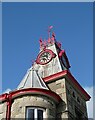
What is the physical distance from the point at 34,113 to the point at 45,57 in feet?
23.6

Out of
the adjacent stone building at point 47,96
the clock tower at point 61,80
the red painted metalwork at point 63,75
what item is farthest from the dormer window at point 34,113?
the red painted metalwork at point 63,75

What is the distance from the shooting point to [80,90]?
2167 cm

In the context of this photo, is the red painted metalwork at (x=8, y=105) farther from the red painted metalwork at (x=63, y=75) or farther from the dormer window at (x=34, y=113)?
the red painted metalwork at (x=63, y=75)

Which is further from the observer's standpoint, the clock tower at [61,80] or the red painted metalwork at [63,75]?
the red painted metalwork at [63,75]

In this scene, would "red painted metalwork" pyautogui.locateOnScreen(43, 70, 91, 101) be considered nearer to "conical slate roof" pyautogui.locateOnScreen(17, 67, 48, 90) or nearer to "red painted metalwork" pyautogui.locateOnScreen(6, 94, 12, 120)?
"conical slate roof" pyautogui.locateOnScreen(17, 67, 48, 90)

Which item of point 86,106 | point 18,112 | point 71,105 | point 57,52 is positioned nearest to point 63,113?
point 71,105

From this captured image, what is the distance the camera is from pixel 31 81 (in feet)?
65.1

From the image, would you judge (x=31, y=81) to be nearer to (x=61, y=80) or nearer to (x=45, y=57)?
(x=61, y=80)

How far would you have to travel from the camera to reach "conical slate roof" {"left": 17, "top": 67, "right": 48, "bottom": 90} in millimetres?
19453

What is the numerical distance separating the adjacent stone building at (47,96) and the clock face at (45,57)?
0.32 ft

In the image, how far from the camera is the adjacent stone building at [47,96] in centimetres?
1773

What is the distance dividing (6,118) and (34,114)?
1822mm

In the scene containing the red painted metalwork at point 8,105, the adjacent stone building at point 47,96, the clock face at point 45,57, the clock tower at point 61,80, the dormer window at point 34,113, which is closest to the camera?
the dormer window at point 34,113

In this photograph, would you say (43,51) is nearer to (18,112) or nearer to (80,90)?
(80,90)
